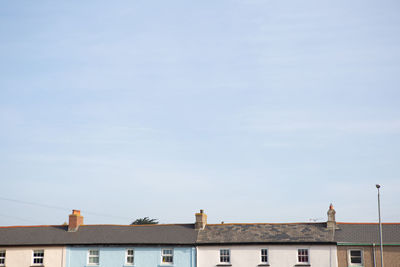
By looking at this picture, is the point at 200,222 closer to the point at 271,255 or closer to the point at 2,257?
the point at 271,255

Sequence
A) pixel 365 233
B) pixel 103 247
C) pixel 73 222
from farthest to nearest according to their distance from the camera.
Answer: pixel 73 222 → pixel 103 247 → pixel 365 233

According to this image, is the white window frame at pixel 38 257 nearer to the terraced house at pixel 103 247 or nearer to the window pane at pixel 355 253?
the terraced house at pixel 103 247

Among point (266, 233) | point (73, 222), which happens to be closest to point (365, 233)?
point (266, 233)

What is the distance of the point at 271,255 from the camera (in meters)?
48.6

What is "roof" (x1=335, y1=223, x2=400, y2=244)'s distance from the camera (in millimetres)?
47719

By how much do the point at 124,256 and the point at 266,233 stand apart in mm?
13878

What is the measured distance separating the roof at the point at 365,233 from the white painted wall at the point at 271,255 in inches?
73.7

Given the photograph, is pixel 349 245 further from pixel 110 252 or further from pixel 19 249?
pixel 19 249

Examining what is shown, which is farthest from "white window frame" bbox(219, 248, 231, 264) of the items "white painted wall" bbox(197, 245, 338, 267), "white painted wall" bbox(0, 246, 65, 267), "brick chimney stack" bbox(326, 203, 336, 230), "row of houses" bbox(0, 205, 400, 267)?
"white painted wall" bbox(0, 246, 65, 267)

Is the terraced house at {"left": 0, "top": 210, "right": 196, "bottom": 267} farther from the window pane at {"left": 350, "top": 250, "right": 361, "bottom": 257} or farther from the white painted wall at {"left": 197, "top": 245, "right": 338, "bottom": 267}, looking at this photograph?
the window pane at {"left": 350, "top": 250, "right": 361, "bottom": 257}

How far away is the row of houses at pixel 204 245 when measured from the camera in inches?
1876

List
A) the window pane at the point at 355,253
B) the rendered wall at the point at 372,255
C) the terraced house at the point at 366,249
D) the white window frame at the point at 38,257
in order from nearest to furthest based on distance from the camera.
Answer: the rendered wall at the point at 372,255 < the terraced house at the point at 366,249 < the window pane at the point at 355,253 < the white window frame at the point at 38,257

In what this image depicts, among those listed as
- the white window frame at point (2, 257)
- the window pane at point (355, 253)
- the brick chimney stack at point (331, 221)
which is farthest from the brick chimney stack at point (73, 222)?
the window pane at point (355, 253)

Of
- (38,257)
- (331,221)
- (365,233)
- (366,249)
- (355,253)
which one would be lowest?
(38,257)
